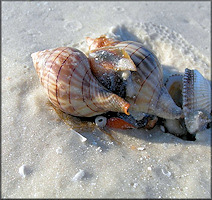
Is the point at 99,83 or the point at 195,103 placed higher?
the point at 99,83

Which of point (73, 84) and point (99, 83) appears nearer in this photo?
point (73, 84)

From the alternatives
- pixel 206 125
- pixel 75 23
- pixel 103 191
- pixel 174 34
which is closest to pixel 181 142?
pixel 206 125

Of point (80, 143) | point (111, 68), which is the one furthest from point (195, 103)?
point (80, 143)

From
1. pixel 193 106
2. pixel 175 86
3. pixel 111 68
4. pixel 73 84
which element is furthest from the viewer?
pixel 175 86

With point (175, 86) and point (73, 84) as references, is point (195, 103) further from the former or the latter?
point (73, 84)

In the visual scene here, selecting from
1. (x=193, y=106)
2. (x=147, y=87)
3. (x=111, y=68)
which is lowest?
(x=193, y=106)

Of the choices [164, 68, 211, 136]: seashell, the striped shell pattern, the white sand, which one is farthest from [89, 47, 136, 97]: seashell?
[164, 68, 211, 136]: seashell

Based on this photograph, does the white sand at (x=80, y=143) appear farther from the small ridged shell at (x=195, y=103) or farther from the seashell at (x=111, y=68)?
the seashell at (x=111, y=68)


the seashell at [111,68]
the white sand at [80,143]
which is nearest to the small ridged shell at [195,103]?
the white sand at [80,143]
